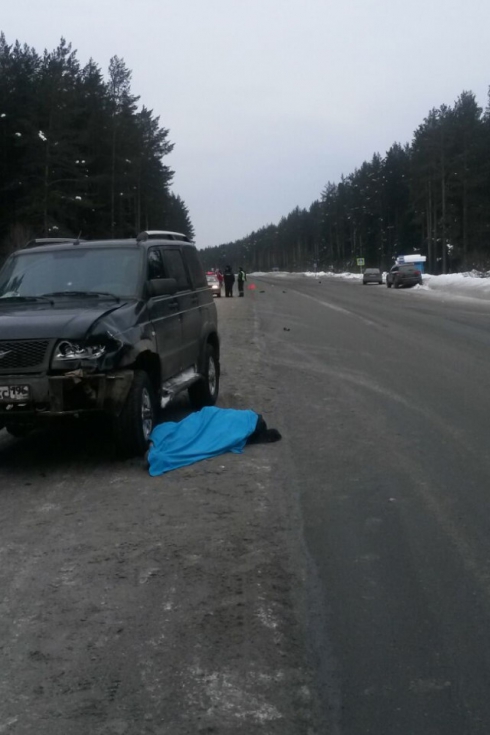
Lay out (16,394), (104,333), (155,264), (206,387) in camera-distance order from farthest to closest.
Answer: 1. (206,387)
2. (155,264)
3. (104,333)
4. (16,394)

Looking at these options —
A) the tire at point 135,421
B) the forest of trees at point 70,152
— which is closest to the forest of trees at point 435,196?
the forest of trees at point 70,152

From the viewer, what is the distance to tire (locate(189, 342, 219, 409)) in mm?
10375

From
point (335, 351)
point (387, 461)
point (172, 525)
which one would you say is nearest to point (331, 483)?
point (387, 461)

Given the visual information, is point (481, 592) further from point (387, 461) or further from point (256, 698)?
point (387, 461)

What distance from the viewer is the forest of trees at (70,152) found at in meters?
49.8

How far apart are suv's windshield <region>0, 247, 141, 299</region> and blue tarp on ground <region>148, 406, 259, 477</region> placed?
139 centimetres

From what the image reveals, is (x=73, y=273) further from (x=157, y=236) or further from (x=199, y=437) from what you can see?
(x=199, y=437)

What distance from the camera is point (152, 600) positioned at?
486 centimetres

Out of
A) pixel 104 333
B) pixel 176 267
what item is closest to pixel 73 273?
pixel 176 267

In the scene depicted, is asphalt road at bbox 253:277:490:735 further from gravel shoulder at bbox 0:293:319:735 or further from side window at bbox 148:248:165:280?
side window at bbox 148:248:165:280

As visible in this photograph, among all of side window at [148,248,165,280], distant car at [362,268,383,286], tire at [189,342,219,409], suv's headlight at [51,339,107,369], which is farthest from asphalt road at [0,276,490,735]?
distant car at [362,268,383,286]

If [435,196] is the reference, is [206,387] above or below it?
below

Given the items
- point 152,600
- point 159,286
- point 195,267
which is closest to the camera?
point 152,600

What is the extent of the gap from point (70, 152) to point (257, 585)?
161 ft
